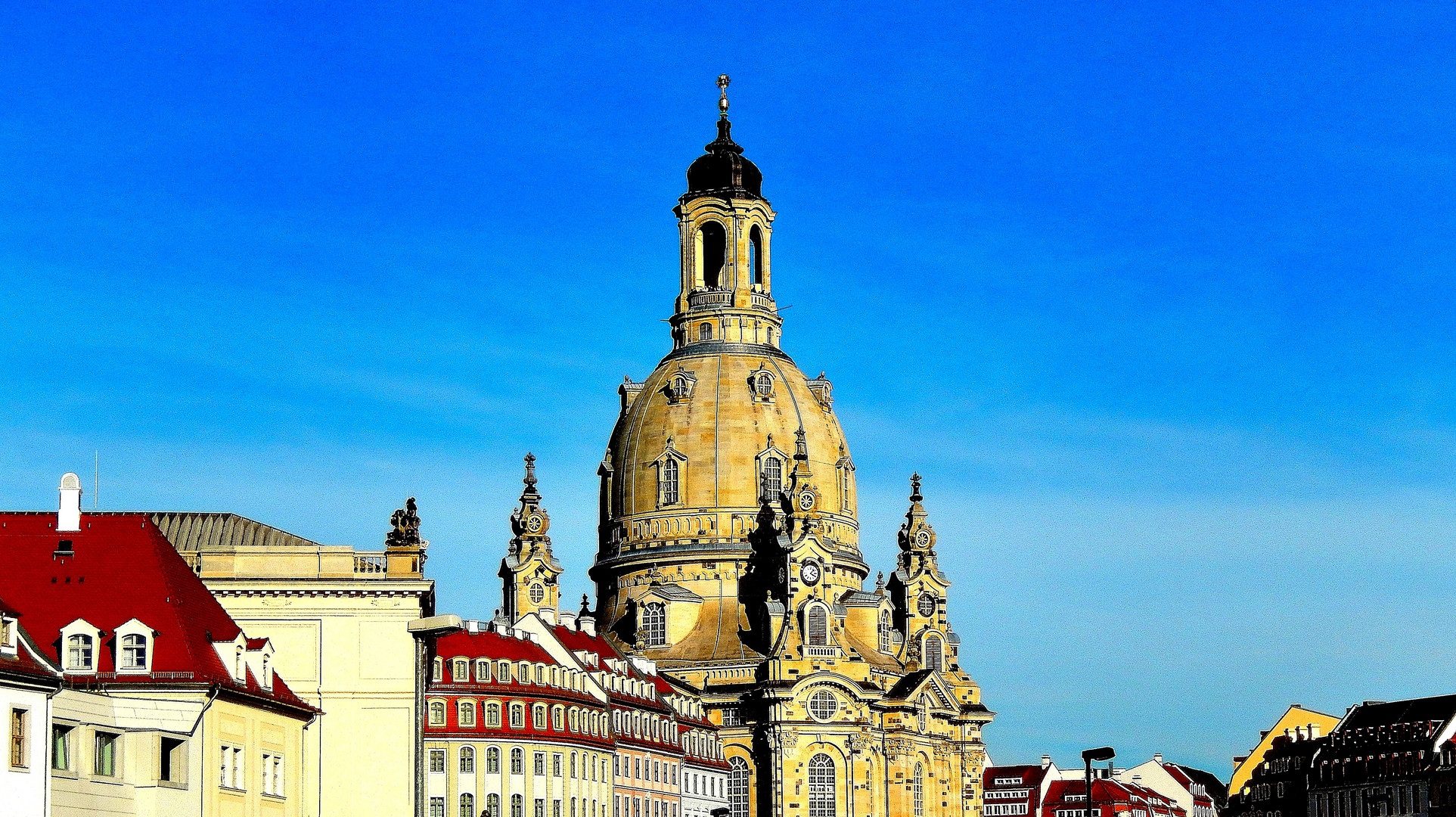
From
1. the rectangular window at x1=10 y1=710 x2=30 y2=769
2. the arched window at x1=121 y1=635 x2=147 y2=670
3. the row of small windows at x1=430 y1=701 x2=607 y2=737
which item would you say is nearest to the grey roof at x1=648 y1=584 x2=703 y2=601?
the row of small windows at x1=430 y1=701 x2=607 y2=737

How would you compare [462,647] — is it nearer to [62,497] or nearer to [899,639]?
[62,497]

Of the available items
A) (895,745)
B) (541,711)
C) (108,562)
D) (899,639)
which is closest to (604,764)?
(541,711)

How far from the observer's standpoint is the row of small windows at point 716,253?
604 ft

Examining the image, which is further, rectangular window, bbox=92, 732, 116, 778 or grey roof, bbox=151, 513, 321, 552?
grey roof, bbox=151, 513, 321, 552

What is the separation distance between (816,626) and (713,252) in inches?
1360

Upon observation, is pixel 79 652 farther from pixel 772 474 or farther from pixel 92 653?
pixel 772 474

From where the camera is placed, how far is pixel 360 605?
87.0 meters

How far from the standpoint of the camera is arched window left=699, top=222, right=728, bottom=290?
18425 cm

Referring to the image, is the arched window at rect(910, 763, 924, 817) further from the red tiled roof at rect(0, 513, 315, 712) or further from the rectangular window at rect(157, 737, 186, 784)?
the rectangular window at rect(157, 737, 186, 784)

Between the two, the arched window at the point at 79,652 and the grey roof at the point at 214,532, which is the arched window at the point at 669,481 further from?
the arched window at the point at 79,652

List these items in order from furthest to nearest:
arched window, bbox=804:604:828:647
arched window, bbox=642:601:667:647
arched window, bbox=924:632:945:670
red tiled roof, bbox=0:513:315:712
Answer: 1. arched window, bbox=924:632:945:670
2. arched window, bbox=642:601:667:647
3. arched window, bbox=804:604:828:647
4. red tiled roof, bbox=0:513:315:712

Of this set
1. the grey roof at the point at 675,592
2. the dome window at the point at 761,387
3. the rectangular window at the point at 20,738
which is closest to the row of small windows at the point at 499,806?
the grey roof at the point at 675,592

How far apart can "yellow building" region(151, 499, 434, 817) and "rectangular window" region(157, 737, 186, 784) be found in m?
14.5

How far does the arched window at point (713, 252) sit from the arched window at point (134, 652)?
116 metres
